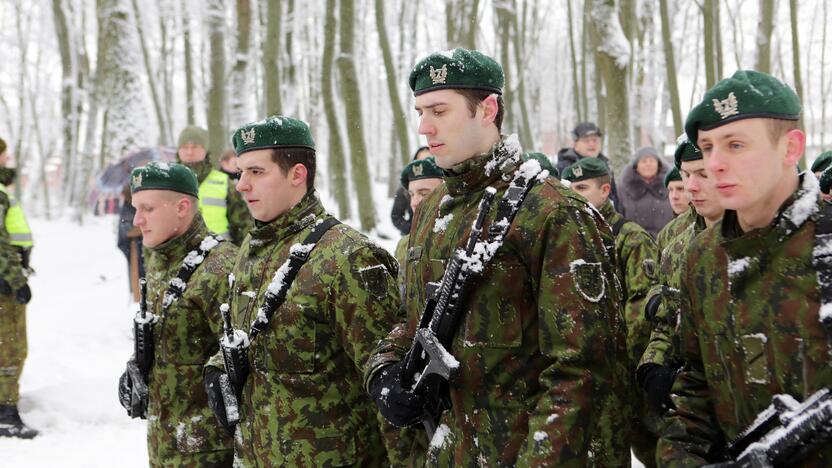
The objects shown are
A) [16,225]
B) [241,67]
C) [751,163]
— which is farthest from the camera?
[241,67]

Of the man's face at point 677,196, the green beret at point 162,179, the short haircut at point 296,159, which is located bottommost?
the man's face at point 677,196

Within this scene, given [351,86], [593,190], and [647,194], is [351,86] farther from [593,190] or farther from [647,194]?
[593,190]

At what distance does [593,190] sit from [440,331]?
332 cm

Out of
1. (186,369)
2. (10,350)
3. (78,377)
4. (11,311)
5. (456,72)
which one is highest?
(456,72)

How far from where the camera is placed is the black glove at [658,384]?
2.63m

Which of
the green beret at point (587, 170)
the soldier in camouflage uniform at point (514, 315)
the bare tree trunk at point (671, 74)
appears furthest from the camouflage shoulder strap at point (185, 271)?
the bare tree trunk at point (671, 74)

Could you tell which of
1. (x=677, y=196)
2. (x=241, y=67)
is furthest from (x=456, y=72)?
(x=241, y=67)

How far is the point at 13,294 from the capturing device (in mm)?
6449

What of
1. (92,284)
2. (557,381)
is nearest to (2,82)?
(92,284)

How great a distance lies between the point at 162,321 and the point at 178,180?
0.74m

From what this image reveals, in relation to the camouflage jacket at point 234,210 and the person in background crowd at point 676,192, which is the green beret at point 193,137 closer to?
the camouflage jacket at point 234,210

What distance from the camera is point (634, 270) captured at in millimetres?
4266

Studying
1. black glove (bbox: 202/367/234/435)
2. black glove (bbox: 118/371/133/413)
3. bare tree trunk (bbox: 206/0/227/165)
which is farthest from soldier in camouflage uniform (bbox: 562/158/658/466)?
bare tree trunk (bbox: 206/0/227/165)

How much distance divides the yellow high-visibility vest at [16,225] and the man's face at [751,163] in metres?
6.24
